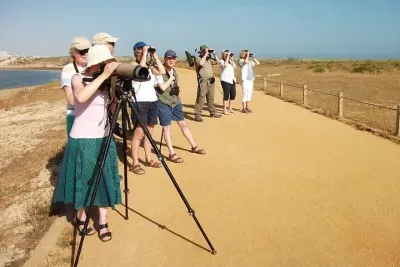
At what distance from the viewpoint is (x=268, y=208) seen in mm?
4359

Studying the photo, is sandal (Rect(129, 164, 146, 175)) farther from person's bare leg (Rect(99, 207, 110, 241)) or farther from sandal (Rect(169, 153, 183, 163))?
person's bare leg (Rect(99, 207, 110, 241))

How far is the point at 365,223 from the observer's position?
396cm

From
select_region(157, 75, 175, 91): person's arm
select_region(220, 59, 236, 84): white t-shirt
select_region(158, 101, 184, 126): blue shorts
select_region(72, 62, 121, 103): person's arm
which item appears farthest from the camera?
select_region(220, 59, 236, 84): white t-shirt

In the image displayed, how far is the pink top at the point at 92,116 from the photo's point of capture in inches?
129

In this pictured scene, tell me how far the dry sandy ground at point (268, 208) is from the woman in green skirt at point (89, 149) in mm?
513

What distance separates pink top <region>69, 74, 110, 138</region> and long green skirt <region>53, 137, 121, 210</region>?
0.06 meters

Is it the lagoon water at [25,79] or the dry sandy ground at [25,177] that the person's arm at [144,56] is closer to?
the dry sandy ground at [25,177]

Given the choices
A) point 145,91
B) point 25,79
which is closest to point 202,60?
point 145,91

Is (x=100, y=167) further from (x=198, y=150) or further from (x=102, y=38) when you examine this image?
(x=198, y=150)

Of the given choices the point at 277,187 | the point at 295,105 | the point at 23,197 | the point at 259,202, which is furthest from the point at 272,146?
the point at 295,105

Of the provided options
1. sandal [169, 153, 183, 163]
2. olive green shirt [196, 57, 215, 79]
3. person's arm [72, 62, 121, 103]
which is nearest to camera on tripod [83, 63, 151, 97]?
person's arm [72, 62, 121, 103]

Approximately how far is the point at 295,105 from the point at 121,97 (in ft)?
31.2

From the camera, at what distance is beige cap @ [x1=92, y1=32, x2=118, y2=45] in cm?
418

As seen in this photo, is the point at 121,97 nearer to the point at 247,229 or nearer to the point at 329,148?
the point at 247,229
